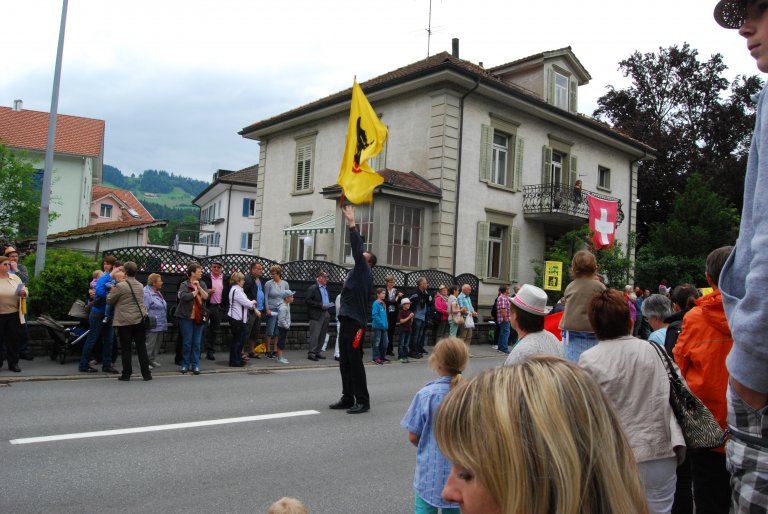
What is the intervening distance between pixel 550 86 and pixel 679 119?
15.8m

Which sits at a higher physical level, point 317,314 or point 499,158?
point 499,158

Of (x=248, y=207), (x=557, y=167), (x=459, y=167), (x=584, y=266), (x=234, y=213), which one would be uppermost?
(x=248, y=207)

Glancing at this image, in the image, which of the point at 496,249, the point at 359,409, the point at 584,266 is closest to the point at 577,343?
the point at 584,266

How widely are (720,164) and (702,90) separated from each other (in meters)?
4.96

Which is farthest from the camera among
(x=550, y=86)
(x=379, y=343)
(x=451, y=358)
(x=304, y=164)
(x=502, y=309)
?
(x=304, y=164)

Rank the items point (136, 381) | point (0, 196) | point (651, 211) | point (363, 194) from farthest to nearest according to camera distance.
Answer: point (651, 211), point (0, 196), point (136, 381), point (363, 194)

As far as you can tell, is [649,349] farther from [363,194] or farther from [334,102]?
[334,102]

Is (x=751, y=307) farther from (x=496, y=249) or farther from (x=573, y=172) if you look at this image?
(x=573, y=172)

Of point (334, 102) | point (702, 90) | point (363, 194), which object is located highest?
point (702, 90)

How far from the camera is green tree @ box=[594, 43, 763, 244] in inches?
1391

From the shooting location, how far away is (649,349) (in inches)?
136

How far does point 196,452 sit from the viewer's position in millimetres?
6305

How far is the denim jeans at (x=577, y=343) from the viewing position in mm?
5133

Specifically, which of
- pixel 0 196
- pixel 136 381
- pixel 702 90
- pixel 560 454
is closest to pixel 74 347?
pixel 136 381
